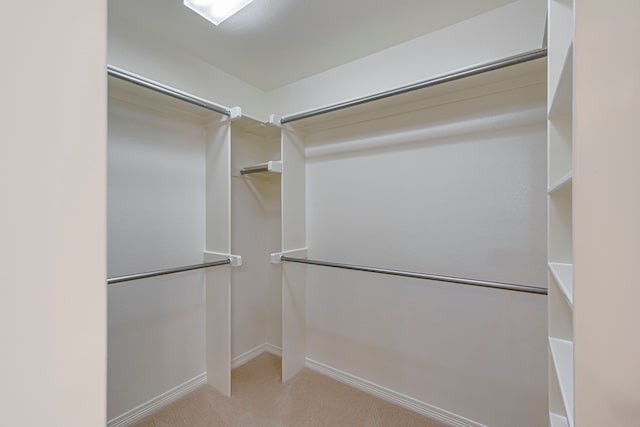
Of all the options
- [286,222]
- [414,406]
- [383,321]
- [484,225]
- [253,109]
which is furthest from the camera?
[253,109]

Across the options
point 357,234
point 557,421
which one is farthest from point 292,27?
point 557,421

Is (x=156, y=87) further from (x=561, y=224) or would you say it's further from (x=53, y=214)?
(x=561, y=224)

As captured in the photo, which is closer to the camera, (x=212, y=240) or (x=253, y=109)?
(x=212, y=240)

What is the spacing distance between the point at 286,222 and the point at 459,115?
4.83 feet

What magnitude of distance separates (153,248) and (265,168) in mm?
1014

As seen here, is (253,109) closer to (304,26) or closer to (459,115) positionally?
(304,26)

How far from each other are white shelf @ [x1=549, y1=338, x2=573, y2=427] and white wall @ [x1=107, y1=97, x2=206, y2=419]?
2162 mm

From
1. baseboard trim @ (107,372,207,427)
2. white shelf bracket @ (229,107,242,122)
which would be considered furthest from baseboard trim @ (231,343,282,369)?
white shelf bracket @ (229,107,242,122)

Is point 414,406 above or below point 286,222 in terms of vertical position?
below

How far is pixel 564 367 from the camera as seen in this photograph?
860 millimetres

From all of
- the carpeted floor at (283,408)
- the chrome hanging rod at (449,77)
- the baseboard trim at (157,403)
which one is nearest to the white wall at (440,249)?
the carpeted floor at (283,408)

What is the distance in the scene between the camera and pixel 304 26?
167 centimetres

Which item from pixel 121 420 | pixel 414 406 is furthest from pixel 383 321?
pixel 121 420

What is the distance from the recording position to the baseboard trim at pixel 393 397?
165 cm
